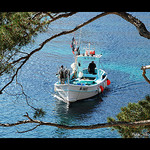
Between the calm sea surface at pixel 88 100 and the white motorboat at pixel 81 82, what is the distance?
539 millimetres

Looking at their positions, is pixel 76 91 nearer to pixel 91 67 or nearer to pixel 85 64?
pixel 91 67

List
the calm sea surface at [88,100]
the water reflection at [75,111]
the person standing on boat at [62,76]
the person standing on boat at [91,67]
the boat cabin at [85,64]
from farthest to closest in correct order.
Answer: the boat cabin at [85,64], the person standing on boat at [91,67], the person standing on boat at [62,76], the water reflection at [75,111], the calm sea surface at [88,100]

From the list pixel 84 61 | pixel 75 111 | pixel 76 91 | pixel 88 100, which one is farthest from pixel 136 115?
pixel 84 61

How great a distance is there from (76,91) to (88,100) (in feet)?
4.64

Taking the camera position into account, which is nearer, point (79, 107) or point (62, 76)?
point (62, 76)

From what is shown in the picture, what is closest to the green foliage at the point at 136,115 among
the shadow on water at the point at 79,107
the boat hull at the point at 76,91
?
the shadow on water at the point at 79,107

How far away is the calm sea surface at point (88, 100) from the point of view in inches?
639

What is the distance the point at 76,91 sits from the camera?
784 inches

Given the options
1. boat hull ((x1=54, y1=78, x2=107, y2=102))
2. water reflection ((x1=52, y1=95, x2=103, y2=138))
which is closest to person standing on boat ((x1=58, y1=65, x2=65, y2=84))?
boat hull ((x1=54, y1=78, x2=107, y2=102))

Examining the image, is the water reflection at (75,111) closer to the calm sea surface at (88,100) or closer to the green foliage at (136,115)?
the calm sea surface at (88,100)

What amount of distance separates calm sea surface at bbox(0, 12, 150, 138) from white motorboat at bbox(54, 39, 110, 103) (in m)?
0.54

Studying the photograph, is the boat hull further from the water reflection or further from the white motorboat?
the water reflection
